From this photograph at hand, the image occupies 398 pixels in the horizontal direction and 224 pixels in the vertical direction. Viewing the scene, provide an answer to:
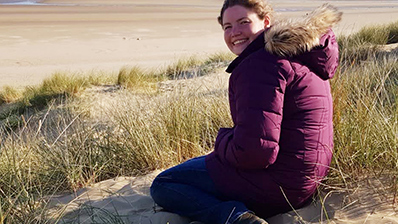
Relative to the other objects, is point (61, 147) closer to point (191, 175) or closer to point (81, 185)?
point (81, 185)

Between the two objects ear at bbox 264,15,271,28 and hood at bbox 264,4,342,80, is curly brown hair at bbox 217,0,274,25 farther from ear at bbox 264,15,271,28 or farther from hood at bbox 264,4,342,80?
hood at bbox 264,4,342,80

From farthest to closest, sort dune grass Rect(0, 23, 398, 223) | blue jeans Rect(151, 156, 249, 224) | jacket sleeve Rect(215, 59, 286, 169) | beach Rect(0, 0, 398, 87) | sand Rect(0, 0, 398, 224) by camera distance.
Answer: beach Rect(0, 0, 398, 87)
dune grass Rect(0, 23, 398, 223)
sand Rect(0, 0, 398, 224)
blue jeans Rect(151, 156, 249, 224)
jacket sleeve Rect(215, 59, 286, 169)

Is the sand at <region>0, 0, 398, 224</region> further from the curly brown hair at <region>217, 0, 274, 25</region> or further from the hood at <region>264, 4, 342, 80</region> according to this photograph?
the hood at <region>264, 4, 342, 80</region>

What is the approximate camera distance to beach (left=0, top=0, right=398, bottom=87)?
39.2ft

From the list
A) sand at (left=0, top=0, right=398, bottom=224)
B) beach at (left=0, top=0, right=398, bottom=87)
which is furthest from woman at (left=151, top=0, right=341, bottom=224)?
beach at (left=0, top=0, right=398, bottom=87)

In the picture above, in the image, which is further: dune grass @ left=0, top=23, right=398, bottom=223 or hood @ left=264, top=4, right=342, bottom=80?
dune grass @ left=0, top=23, right=398, bottom=223

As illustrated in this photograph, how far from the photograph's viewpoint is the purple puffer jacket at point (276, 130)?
221 cm

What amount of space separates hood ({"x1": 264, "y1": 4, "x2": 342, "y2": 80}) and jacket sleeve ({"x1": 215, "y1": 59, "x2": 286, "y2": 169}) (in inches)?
5.1

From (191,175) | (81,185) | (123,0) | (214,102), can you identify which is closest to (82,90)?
(214,102)

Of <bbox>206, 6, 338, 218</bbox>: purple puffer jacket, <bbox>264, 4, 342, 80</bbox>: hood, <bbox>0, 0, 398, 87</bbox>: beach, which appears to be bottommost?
<bbox>0, 0, 398, 87</bbox>: beach

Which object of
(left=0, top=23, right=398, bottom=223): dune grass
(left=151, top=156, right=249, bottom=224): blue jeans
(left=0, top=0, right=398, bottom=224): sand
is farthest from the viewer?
(left=0, top=23, right=398, bottom=223): dune grass

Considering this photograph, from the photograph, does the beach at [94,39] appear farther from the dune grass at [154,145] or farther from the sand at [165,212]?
the sand at [165,212]

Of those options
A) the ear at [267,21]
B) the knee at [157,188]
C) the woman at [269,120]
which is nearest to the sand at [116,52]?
the knee at [157,188]

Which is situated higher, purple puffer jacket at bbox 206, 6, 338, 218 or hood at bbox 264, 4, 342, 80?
hood at bbox 264, 4, 342, 80
